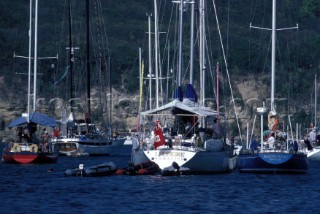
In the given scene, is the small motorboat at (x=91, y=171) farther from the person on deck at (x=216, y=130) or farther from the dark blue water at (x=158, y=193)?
the person on deck at (x=216, y=130)

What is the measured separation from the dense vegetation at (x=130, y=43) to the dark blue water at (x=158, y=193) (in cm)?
5269

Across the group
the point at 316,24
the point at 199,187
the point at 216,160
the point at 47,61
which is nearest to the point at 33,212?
the point at 199,187

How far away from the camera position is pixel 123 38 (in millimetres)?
146375

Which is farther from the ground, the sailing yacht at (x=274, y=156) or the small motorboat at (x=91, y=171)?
the sailing yacht at (x=274, y=156)

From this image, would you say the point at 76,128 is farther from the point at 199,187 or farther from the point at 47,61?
the point at 47,61

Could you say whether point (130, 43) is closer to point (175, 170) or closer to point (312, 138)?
point (312, 138)

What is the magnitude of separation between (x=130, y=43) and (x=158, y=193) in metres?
92.6

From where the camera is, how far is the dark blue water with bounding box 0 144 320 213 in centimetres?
4515

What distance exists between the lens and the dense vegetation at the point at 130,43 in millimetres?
123625

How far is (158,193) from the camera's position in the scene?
5053 centimetres

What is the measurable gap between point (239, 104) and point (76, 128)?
1553 inches

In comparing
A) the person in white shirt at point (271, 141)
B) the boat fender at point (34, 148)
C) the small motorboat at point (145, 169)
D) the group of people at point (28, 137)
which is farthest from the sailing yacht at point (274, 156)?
the group of people at point (28, 137)

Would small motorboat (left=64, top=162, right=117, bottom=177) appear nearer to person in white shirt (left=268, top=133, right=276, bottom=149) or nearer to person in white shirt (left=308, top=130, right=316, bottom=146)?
person in white shirt (left=268, top=133, right=276, bottom=149)

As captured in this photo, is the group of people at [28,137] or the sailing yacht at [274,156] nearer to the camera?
the sailing yacht at [274,156]
